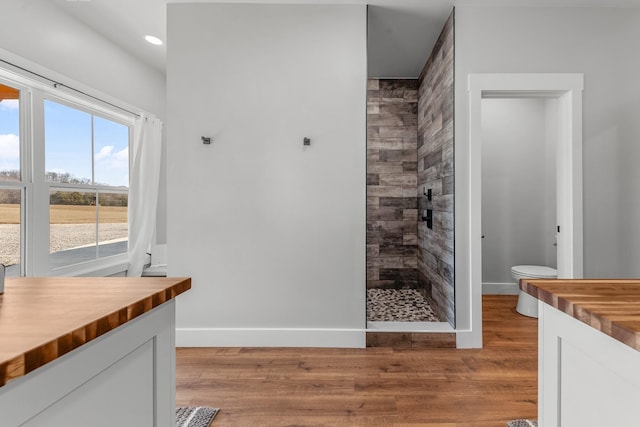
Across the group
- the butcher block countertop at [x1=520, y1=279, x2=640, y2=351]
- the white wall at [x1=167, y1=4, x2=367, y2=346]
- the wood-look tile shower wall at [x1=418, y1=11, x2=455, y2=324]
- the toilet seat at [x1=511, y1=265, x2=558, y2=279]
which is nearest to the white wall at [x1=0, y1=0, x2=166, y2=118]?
the white wall at [x1=167, y1=4, x2=367, y2=346]

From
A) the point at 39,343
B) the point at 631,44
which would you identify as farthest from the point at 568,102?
the point at 39,343

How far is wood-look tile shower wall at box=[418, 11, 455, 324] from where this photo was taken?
2.86 meters

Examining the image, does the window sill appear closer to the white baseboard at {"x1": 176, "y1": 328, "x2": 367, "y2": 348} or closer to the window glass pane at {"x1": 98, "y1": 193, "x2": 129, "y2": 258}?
the window glass pane at {"x1": 98, "y1": 193, "x2": 129, "y2": 258}

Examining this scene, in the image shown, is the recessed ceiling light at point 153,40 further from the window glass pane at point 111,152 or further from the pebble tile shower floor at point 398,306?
the pebble tile shower floor at point 398,306

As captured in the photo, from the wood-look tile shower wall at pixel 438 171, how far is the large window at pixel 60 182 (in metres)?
3.10

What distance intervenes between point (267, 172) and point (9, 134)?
1.83 metres

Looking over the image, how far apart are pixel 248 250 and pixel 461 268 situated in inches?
66.3

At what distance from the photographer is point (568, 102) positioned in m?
2.76

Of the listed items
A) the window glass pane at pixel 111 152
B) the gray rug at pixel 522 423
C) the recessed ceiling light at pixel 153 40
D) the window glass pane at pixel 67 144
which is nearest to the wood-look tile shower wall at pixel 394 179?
the recessed ceiling light at pixel 153 40

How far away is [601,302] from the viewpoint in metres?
0.91

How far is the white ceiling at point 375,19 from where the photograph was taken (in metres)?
2.71

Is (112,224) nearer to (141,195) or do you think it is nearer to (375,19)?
(141,195)

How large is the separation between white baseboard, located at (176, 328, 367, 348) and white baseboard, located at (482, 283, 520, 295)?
7.45 feet

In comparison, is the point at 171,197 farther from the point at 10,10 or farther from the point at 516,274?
the point at 516,274
